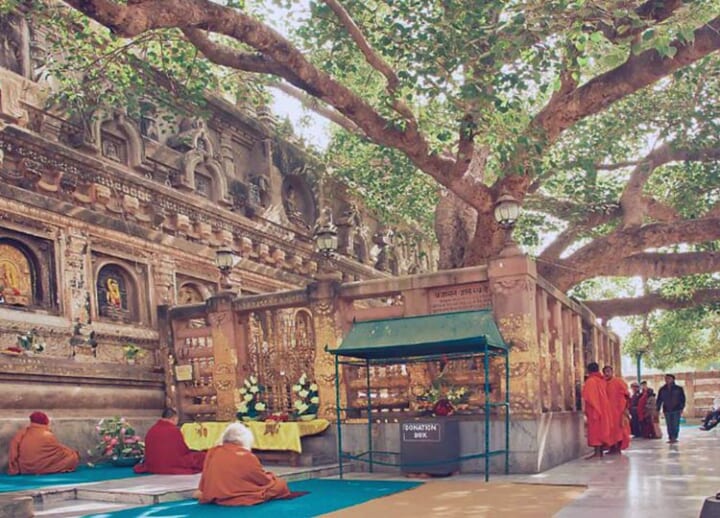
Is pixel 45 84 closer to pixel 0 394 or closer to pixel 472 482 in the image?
pixel 0 394

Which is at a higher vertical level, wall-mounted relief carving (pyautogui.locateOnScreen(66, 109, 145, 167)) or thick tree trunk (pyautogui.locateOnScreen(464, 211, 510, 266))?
wall-mounted relief carving (pyautogui.locateOnScreen(66, 109, 145, 167))

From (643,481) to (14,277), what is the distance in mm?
9685

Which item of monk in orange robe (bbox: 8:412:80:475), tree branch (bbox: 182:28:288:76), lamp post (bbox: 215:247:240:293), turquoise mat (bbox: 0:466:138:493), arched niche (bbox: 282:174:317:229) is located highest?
tree branch (bbox: 182:28:288:76)

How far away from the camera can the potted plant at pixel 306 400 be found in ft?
42.5

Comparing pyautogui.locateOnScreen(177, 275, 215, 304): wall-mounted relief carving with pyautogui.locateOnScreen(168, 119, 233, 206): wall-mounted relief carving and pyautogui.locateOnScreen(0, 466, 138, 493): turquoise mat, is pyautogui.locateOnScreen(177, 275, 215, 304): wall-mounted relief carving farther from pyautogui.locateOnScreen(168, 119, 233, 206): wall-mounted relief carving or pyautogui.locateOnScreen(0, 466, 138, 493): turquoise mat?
pyautogui.locateOnScreen(0, 466, 138, 493): turquoise mat

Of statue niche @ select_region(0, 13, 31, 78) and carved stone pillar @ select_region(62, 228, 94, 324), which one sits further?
statue niche @ select_region(0, 13, 31, 78)

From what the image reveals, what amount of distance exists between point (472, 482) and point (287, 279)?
985 cm

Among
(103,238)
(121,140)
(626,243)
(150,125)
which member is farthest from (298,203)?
(626,243)

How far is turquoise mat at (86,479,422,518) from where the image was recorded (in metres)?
8.06

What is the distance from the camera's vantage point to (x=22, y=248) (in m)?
12.6

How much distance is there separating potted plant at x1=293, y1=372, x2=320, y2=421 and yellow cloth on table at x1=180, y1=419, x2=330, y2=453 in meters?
0.30

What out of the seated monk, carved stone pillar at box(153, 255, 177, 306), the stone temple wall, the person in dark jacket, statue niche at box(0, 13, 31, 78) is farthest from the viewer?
the person in dark jacket

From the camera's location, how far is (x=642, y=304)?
20.6 meters

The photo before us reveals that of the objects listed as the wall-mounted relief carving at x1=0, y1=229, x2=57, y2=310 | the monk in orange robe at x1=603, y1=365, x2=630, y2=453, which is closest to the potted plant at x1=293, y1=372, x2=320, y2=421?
the wall-mounted relief carving at x1=0, y1=229, x2=57, y2=310
